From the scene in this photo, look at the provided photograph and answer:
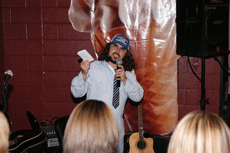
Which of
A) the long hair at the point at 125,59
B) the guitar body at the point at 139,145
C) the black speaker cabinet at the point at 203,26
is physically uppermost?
the black speaker cabinet at the point at 203,26

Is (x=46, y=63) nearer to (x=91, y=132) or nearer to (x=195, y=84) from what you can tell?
(x=195, y=84)

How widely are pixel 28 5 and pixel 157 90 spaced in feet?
6.40

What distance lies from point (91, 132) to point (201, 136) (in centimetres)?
52

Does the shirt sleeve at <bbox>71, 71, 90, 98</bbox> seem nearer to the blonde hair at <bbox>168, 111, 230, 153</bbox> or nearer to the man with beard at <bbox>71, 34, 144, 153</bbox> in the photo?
the man with beard at <bbox>71, 34, 144, 153</bbox>

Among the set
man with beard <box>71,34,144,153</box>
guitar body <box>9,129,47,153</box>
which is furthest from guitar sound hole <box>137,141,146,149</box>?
guitar body <box>9,129,47,153</box>

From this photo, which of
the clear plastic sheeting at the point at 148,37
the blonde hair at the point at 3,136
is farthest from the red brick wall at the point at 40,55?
the blonde hair at the point at 3,136

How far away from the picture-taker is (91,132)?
127 cm

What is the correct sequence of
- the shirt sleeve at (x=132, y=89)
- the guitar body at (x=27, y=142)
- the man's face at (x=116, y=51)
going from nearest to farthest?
the guitar body at (x=27, y=142) < the shirt sleeve at (x=132, y=89) < the man's face at (x=116, y=51)

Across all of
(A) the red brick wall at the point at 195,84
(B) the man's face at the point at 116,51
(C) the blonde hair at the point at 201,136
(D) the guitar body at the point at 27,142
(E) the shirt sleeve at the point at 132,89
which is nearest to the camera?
(C) the blonde hair at the point at 201,136

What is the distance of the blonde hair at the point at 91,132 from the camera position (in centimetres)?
126

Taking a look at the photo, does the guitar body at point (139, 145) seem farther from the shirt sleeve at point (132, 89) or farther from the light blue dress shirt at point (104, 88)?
the shirt sleeve at point (132, 89)

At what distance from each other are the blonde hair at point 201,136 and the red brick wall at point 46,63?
7.02 feet

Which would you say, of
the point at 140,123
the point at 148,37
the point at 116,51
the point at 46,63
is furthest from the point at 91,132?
the point at 46,63

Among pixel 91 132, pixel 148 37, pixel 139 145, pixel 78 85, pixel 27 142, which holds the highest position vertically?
pixel 148 37
